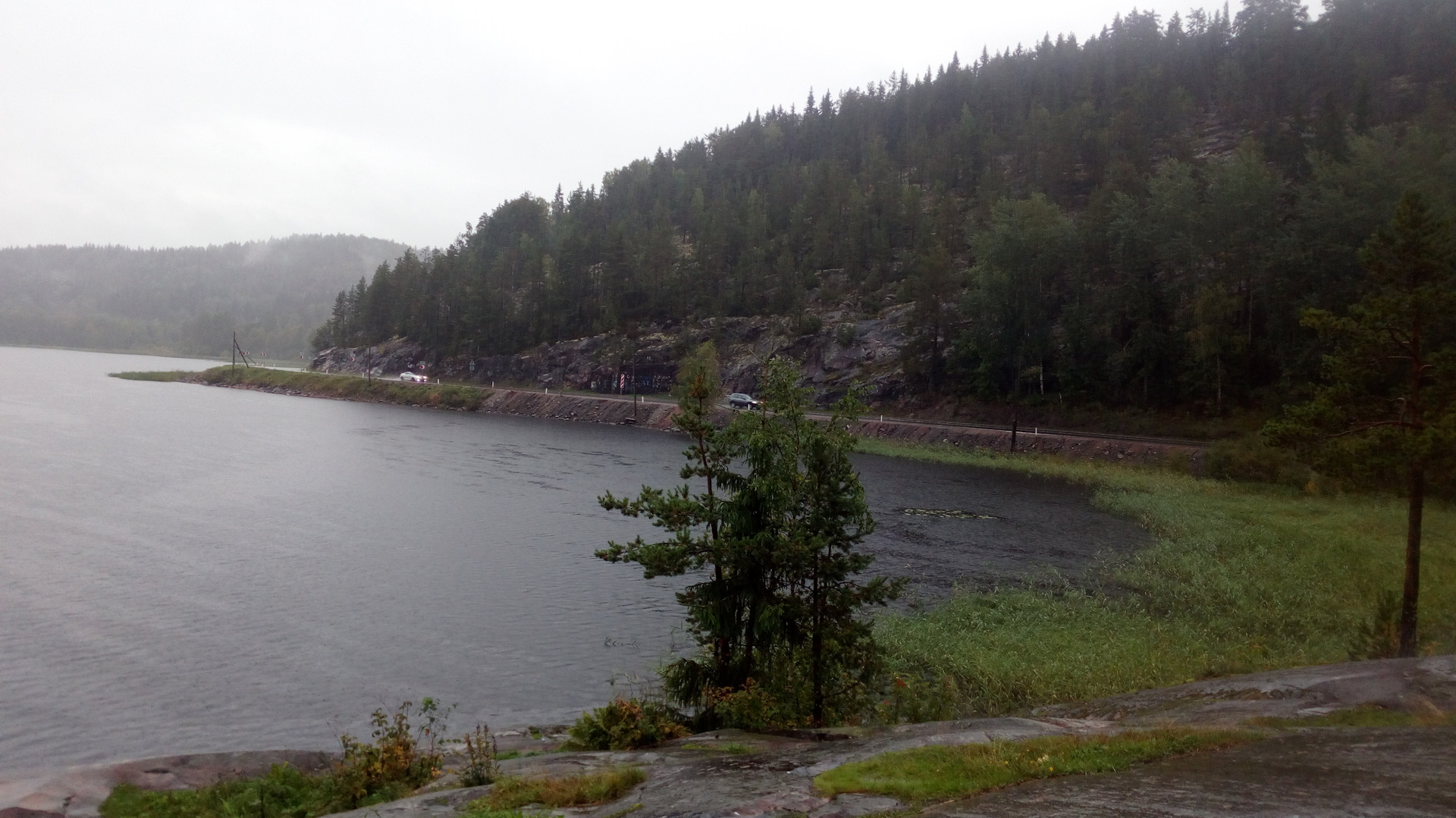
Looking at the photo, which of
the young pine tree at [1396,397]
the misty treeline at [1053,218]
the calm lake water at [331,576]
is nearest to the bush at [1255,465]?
the calm lake water at [331,576]

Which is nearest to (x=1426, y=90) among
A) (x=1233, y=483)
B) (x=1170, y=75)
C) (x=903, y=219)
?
(x=1170, y=75)

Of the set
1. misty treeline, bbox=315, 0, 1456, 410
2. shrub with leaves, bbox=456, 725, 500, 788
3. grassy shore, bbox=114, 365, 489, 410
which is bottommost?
shrub with leaves, bbox=456, 725, 500, 788

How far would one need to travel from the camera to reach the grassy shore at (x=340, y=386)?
121 m

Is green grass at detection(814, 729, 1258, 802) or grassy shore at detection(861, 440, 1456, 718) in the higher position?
green grass at detection(814, 729, 1258, 802)

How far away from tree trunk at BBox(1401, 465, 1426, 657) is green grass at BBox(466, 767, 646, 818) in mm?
17059

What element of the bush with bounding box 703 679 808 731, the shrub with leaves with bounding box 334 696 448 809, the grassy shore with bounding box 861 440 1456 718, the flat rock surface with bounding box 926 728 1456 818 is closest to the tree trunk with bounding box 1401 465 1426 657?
the grassy shore with bounding box 861 440 1456 718

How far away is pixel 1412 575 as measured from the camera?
19.0m

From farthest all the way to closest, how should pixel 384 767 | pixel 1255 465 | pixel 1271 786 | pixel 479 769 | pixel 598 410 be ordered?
pixel 598 410 → pixel 1255 465 → pixel 384 767 → pixel 479 769 → pixel 1271 786

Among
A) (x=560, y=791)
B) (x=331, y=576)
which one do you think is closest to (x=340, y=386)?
(x=331, y=576)

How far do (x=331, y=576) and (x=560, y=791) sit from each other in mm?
24142

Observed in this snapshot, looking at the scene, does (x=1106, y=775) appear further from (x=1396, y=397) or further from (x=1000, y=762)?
(x=1396, y=397)

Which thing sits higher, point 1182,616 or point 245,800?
point 1182,616

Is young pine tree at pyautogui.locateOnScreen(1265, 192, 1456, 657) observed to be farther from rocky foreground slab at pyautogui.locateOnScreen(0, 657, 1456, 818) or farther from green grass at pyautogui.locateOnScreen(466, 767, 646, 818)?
green grass at pyautogui.locateOnScreen(466, 767, 646, 818)

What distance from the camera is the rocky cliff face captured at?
104 m
